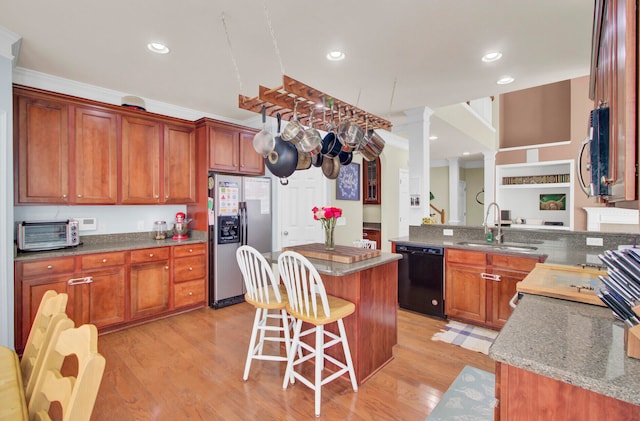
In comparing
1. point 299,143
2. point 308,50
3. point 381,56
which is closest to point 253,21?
point 308,50

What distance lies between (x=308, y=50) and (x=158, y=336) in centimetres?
306

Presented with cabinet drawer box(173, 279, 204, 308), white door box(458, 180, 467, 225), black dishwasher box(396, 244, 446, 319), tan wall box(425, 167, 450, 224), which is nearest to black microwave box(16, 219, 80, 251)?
cabinet drawer box(173, 279, 204, 308)

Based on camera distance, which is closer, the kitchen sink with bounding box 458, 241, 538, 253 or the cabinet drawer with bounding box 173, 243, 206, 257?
the kitchen sink with bounding box 458, 241, 538, 253

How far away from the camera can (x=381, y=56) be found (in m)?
2.64

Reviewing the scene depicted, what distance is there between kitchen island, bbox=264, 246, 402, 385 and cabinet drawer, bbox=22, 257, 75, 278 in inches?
76.2

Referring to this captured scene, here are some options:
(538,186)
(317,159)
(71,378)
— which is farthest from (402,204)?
(71,378)

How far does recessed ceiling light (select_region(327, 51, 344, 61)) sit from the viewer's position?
2.57m

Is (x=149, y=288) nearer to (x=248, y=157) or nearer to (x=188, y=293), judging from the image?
(x=188, y=293)

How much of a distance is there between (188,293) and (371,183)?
14.6 ft

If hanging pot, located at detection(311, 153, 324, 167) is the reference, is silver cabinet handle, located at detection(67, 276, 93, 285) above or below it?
below

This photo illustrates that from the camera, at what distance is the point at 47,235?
9.54 ft

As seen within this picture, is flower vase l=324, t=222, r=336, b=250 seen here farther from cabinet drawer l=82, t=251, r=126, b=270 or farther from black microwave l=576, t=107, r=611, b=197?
cabinet drawer l=82, t=251, r=126, b=270

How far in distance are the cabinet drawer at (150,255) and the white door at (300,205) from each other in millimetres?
1541

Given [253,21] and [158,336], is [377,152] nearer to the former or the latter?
[253,21]
